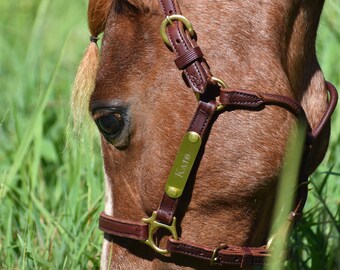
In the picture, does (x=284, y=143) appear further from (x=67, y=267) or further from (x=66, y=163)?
(x=66, y=163)

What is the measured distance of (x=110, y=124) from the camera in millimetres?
2391

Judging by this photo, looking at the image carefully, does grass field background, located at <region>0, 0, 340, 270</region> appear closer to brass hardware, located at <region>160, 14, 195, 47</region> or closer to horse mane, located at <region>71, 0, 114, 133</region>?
horse mane, located at <region>71, 0, 114, 133</region>

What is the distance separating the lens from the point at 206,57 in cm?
232

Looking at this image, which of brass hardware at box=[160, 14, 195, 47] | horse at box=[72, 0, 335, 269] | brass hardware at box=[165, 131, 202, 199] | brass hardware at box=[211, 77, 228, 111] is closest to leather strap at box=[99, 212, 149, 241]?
horse at box=[72, 0, 335, 269]

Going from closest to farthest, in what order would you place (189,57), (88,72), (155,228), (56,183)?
(189,57)
(155,228)
(88,72)
(56,183)

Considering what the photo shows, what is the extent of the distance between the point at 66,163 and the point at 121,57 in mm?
1390

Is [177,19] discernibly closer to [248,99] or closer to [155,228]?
[248,99]

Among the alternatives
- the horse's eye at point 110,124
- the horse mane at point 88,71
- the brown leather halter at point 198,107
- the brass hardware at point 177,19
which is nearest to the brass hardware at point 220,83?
the brown leather halter at point 198,107

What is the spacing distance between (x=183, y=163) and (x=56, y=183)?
167cm

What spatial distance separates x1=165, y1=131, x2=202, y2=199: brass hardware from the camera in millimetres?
2303

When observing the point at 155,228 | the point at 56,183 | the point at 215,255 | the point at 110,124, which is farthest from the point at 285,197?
the point at 56,183

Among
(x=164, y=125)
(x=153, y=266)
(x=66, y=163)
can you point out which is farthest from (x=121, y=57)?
(x=66, y=163)

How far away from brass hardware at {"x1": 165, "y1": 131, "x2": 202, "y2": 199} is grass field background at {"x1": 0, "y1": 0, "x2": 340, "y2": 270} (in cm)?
42

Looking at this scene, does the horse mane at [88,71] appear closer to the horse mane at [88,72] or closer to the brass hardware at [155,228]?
the horse mane at [88,72]
